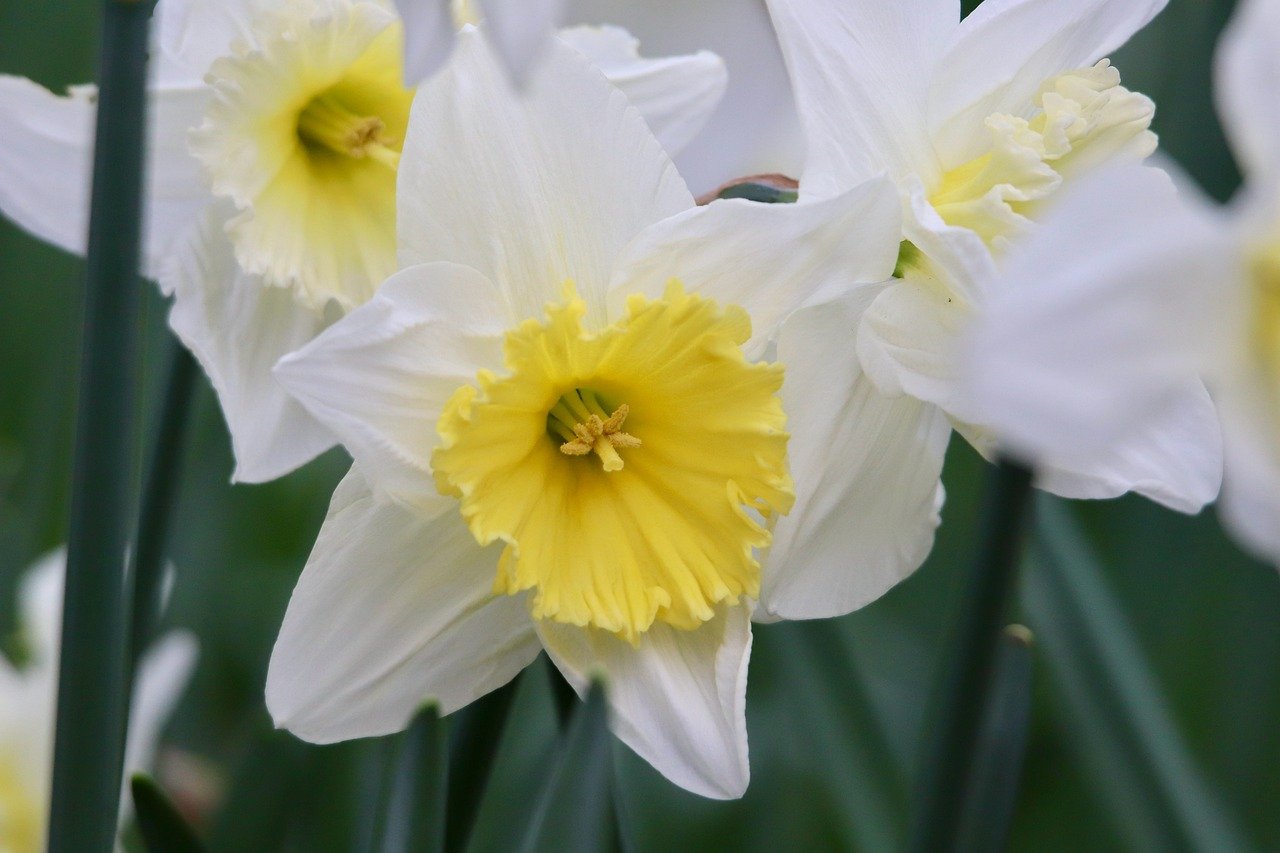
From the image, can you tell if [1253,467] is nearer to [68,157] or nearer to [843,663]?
[68,157]

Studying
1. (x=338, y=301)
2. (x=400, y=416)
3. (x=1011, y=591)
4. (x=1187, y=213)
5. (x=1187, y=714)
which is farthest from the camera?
(x=1187, y=714)

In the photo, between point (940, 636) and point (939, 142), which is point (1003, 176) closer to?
point (939, 142)

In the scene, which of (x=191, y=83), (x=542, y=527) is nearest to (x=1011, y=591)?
(x=542, y=527)

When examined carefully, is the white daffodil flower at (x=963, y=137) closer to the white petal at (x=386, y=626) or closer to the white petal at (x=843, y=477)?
the white petal at (x=843, y=477)

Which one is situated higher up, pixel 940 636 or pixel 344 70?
pixel 344 70

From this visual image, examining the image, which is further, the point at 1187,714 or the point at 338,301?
the point at 1187,714

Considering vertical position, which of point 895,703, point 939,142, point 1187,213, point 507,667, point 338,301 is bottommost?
point 895,703

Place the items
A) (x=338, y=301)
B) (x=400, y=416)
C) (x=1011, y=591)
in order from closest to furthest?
(x=1011, y=591), (x=400, y=416), (x=338, y=301)
